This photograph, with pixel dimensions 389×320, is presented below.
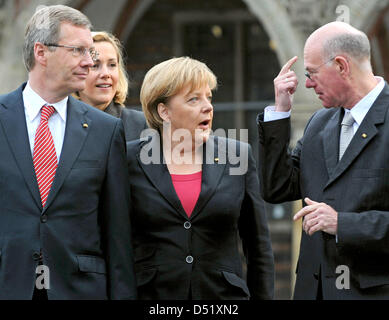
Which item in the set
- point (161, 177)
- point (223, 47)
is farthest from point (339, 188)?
point (223, 47)

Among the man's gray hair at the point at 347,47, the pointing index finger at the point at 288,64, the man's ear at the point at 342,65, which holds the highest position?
the man's gray hair at the point at 347,47

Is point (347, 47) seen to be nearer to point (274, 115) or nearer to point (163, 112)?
point (274, 115)

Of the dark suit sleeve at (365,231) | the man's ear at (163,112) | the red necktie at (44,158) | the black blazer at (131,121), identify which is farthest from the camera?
the black blazer at (131,121)

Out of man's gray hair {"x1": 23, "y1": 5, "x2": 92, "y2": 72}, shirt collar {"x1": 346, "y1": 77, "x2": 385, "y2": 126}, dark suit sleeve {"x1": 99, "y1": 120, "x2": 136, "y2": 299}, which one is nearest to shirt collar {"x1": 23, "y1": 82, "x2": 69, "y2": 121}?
man's gray hair {"x1": 23, "y1": 5, "x2": 92, "y2": 72}

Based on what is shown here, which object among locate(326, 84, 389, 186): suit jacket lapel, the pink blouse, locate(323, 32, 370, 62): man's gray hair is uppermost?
locate(323, 32, 370, 62): man's gray hair

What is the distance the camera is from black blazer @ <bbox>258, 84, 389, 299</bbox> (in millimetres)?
3871

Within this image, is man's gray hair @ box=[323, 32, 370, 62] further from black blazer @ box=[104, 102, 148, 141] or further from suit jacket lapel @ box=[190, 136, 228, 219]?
black blazer @ box=[104, 102, 148, 141]

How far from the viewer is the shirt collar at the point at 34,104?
407 cm

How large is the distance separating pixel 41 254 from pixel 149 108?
870mm

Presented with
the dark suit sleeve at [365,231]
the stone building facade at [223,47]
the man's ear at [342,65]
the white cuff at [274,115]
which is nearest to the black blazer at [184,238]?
the white cuff at [274,115]

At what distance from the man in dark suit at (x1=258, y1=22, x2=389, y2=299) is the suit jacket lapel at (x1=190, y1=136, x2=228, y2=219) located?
0.78 feet

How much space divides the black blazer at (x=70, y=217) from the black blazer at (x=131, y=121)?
0.66 meters

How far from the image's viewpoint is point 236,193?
435cm

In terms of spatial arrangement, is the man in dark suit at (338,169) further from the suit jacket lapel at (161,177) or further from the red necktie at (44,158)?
the red necktie at (44,158)
